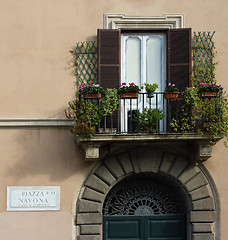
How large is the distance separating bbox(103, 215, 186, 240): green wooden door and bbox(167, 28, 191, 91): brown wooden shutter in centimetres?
247

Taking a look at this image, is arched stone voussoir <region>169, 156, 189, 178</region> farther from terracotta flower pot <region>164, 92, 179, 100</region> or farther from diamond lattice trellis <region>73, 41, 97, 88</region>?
diamond lattice trellis <region>73, 41, 97, 88</region>

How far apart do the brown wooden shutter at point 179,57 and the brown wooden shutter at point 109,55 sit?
96cm

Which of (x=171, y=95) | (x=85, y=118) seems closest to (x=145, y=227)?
(x=85, y=118)

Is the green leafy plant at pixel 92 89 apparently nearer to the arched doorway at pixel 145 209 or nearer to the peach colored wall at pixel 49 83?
the peach colored wall at pixel 49 83

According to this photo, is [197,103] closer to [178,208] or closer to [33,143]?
[178,208]

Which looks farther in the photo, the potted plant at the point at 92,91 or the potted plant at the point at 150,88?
the potted plant at the point at 150,88

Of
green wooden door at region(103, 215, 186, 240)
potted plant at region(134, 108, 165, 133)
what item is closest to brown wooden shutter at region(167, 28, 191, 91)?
potted plant at region(134, 108, 165, 133)

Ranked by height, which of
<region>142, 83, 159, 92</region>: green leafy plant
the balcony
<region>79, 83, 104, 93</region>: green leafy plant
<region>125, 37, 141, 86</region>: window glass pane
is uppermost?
<region>125, 37, 141, 86</region>: window glass pane

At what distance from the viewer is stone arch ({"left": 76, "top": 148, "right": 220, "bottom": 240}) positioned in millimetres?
10945

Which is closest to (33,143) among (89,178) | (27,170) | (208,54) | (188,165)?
(27,170)

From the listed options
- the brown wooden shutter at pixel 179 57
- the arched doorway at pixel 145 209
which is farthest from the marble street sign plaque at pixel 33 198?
the brown wooden shutter at pixel 179 57

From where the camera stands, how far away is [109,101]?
1062 cm

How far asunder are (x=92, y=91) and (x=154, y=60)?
157 cm

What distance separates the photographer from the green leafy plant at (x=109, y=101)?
10.6 metres
